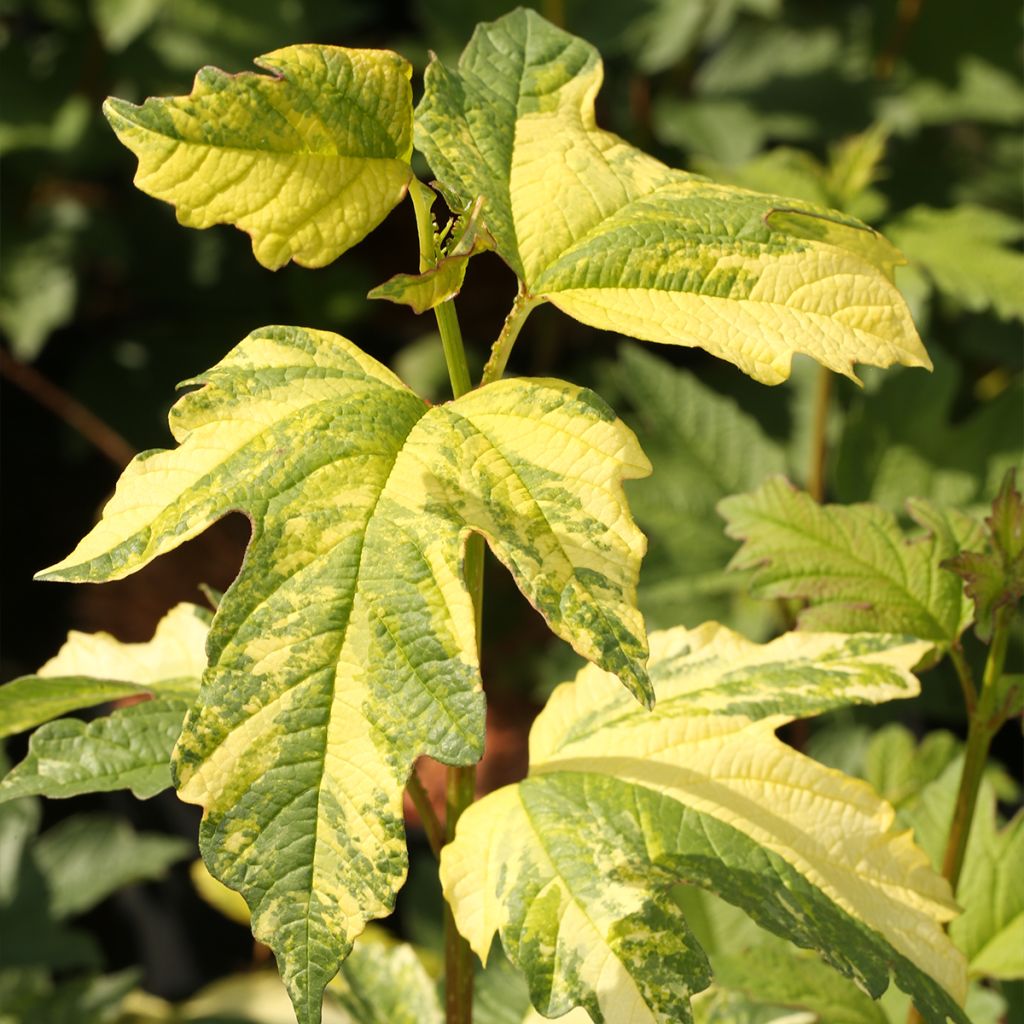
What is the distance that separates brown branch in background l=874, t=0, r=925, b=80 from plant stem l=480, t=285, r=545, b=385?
1.55 m

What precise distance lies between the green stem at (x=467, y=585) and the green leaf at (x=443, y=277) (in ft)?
0.06

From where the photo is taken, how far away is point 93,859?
5.02 ft

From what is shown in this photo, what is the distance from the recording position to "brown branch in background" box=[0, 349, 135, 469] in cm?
192

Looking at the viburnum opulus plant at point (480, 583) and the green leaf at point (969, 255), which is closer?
the viburnum opulus plant at point (480, 583)

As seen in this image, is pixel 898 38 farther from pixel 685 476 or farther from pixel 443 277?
pixel 443 277

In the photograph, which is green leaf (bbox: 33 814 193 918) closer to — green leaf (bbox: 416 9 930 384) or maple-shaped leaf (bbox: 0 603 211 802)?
→ maple-shaped leaf (bbox: 0 603 211 802)

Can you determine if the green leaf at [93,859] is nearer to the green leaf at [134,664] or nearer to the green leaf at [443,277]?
the green leaf at [134,664]

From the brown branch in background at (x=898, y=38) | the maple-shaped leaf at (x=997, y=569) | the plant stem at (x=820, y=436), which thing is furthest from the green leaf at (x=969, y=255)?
the maple-shaped leaf at (x=997, y=569)

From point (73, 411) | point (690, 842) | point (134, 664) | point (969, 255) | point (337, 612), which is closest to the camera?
point (337, 612)

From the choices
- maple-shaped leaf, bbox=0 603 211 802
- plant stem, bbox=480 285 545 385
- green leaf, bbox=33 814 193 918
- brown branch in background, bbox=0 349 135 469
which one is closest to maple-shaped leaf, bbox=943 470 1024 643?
plant stem, bbox=480 285 545 385

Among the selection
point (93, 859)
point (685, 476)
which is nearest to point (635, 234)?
point (685, 476)

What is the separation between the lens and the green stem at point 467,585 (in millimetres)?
603

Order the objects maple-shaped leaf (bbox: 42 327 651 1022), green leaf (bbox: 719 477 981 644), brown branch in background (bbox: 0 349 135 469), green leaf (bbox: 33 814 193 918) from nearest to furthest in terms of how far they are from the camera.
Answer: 1. maple-shaped leaf (bbox: 42 327 651 1022)
2. green leaf (bbox: 719 477 981 644)
3. green leaf (bbox: 33 814 193 918)
4. brown branch in background (bbox: 0 349 135 469)

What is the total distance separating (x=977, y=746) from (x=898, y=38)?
152 centimetres
